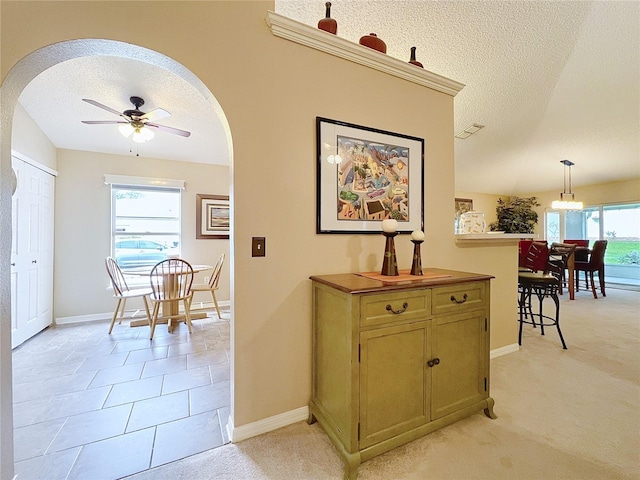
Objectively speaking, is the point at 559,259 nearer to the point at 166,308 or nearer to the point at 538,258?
the point at 538,258

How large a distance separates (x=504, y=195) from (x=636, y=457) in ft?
25.0

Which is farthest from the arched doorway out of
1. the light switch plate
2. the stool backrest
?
the stool backrest

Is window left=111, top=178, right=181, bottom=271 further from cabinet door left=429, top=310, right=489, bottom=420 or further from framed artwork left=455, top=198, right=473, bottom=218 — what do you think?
framed artwork left=455, top=198, right=473, bottom=218

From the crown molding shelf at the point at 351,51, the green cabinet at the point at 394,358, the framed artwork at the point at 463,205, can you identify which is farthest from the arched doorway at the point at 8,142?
the framed artwork at the point at 463,205

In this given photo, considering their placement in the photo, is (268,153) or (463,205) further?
(463,205)

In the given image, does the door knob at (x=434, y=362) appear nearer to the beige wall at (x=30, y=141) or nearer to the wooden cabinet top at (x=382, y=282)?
the wooden cabinet top at (x=382, y=282)

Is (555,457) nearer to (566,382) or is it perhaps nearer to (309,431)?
(566,382)

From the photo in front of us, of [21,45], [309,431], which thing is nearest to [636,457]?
[309,431]

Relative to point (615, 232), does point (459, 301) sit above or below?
below

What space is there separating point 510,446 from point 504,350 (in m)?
1.36

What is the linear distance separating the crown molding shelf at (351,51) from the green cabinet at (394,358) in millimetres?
1529

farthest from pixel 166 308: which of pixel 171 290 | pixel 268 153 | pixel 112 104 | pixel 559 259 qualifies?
pixel 559 259

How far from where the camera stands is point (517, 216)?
278 inches

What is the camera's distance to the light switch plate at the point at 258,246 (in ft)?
5.16
